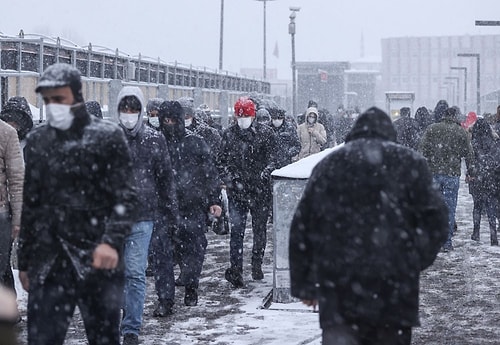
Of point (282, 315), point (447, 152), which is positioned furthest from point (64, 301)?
point (447, 152)

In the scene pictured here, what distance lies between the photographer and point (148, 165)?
23.5 feet

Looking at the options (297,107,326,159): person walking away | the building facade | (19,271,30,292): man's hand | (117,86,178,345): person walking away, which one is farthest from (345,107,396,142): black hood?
the building facade

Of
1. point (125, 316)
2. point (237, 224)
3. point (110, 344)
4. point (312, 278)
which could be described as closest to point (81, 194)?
point (110, 344)

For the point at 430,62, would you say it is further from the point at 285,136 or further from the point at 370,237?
the point at 370,237

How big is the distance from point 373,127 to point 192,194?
465cm

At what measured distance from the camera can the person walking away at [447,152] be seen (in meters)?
12.2

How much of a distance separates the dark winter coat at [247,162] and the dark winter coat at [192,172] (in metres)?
0.84

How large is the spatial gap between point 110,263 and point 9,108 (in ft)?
12.9

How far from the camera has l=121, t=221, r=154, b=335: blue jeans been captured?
6.86 m

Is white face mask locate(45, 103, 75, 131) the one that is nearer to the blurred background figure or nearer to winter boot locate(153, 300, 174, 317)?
winter boot locate(153, 300, 174, 317)

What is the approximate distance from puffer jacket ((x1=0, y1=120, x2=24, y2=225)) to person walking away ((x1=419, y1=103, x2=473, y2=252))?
6.61m

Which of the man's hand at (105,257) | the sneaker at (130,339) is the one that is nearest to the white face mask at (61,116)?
the man's hand at (105,257)

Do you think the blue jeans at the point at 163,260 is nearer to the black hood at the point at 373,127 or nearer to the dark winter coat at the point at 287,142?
the black hood at the point at 373,127

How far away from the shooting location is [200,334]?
750cm
